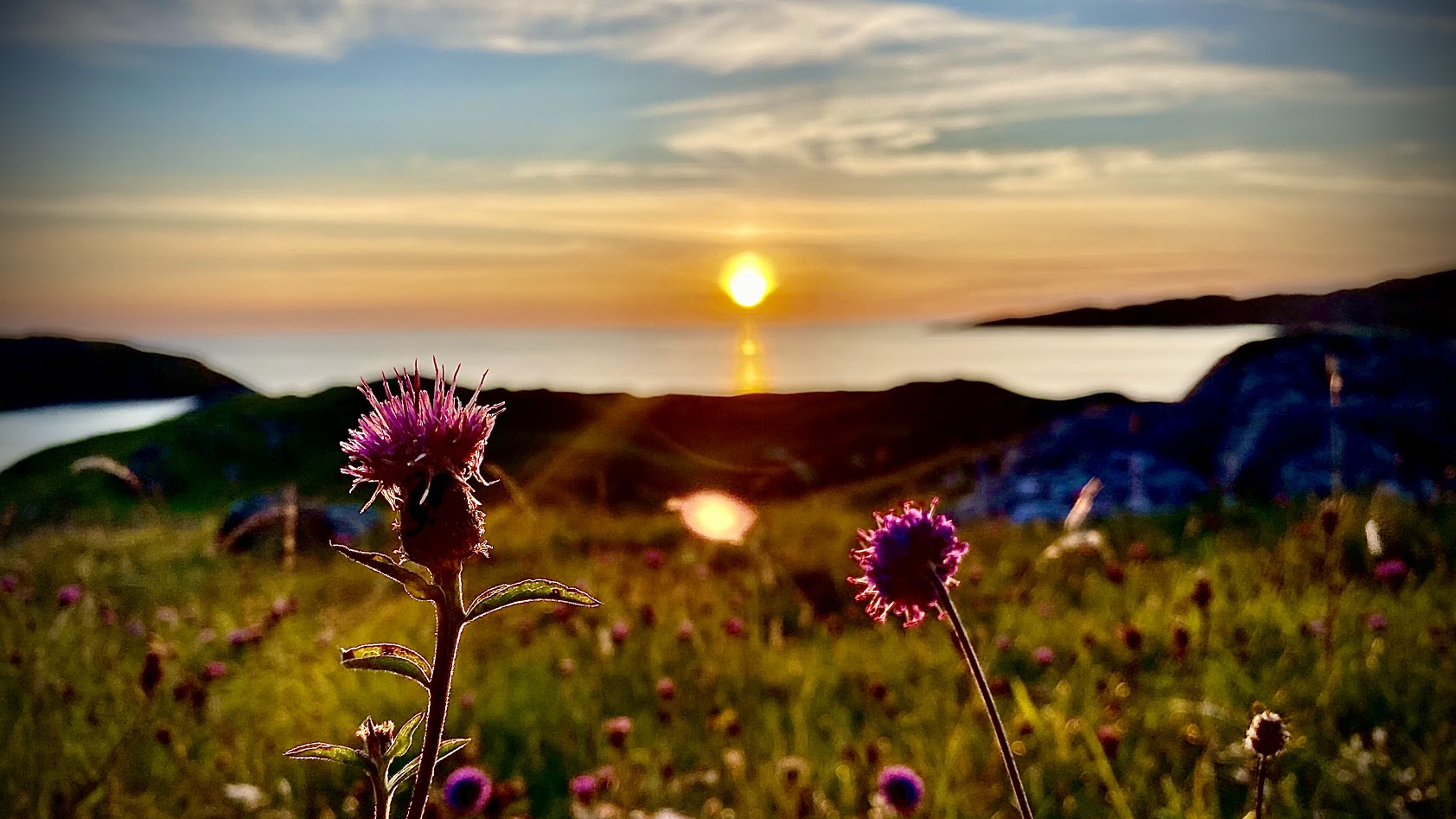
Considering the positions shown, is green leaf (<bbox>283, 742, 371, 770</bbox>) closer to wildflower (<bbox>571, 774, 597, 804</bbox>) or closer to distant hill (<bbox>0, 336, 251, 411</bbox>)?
wildflower (<bbox>571, 774, 597, 804</bbox>)

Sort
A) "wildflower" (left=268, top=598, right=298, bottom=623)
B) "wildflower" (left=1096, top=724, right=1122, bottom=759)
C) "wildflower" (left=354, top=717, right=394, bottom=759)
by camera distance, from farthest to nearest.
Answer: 1. "wildflower" (left=268, top=598, right=298, bottom=623)
2. "wildflower" (left=1096, top=724, right=1122, bottom=759)
3. "wildflower" (left=354, top=717, right=394, bottom=759)

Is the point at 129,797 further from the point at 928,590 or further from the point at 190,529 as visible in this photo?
the point at 190,529

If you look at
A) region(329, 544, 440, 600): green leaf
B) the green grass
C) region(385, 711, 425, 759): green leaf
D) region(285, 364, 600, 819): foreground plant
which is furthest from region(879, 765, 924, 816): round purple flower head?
region(329, 544, 440, 600): green leaf

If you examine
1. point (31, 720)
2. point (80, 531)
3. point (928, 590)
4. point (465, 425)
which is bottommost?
point (80, 531)

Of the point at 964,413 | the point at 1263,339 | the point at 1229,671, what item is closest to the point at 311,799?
the point at 1229,671

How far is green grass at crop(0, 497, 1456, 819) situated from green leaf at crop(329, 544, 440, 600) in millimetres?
2567

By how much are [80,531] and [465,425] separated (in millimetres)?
12423

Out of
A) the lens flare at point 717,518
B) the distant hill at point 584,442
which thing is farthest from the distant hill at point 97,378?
the lens flare at point 717,518

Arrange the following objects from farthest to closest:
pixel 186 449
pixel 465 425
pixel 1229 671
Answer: pixel 186 449
pixel 1229 671
pixel 465 425

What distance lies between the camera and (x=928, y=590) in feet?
6.00

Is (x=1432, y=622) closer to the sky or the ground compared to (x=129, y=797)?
closer to the sky

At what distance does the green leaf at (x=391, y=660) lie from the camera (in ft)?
3.90

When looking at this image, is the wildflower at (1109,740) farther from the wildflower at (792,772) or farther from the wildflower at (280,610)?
the wildflower at (280,610)

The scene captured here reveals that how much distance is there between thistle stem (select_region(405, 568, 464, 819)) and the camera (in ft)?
3.91
